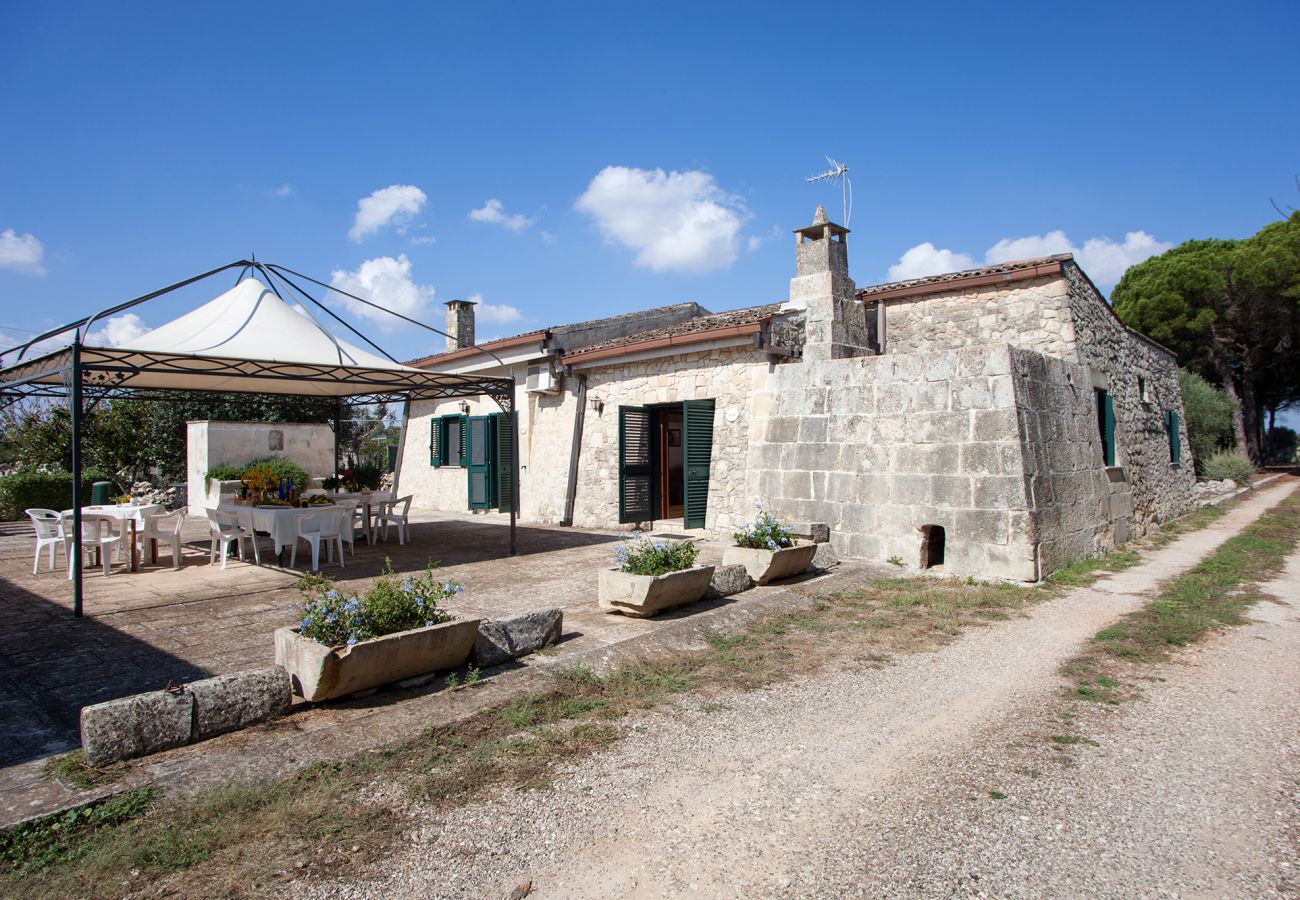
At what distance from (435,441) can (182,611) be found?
30.6ft

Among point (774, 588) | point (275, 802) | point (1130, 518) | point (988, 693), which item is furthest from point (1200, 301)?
point (275, 802)

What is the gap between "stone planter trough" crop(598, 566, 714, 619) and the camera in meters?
5.73

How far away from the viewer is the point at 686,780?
325 centimetres

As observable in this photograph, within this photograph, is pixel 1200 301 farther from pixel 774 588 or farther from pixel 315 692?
pixel 315 692

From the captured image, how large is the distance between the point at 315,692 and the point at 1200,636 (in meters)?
5.99

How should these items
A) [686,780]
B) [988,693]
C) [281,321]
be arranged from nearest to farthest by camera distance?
[686,780], [988,693], [281,321]

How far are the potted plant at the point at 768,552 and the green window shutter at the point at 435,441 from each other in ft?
29.8

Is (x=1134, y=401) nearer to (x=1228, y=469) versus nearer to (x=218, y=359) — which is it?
(x=1228, y=469)

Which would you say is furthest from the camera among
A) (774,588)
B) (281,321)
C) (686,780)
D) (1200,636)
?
(281,321)

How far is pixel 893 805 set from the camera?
9.91 feet

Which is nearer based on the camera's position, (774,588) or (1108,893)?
(1108,893)

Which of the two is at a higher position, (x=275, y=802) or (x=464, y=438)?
(x=464, y=438)

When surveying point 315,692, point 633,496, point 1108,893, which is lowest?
point 1108,893

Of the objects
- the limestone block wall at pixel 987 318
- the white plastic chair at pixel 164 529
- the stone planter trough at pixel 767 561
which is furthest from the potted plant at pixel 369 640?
the limestone block wall at pixel 987 318
